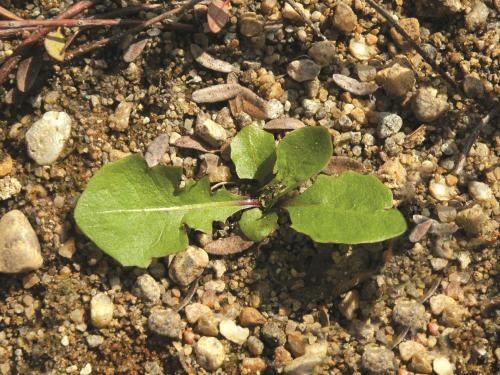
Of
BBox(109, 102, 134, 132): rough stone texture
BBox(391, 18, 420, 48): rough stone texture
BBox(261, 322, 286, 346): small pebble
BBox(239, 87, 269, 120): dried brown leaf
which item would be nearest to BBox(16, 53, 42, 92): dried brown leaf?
BBox(109, 102, 134, 132): rough stone texture

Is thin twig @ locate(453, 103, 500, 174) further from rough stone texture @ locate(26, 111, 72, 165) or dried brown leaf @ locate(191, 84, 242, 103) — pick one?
rough stone texture @ locate(26, 111, 72, 165)

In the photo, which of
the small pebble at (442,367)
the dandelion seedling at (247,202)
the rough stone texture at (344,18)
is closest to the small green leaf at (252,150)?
the dandelion seedling at (247,202)

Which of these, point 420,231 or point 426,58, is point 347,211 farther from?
point 426,58

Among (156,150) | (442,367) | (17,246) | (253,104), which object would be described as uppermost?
(253,104)

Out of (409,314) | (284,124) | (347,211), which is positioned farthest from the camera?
(284,124)

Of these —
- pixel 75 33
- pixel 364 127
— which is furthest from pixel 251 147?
pixel 75 33

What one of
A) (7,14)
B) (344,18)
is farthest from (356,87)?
(7,14)
